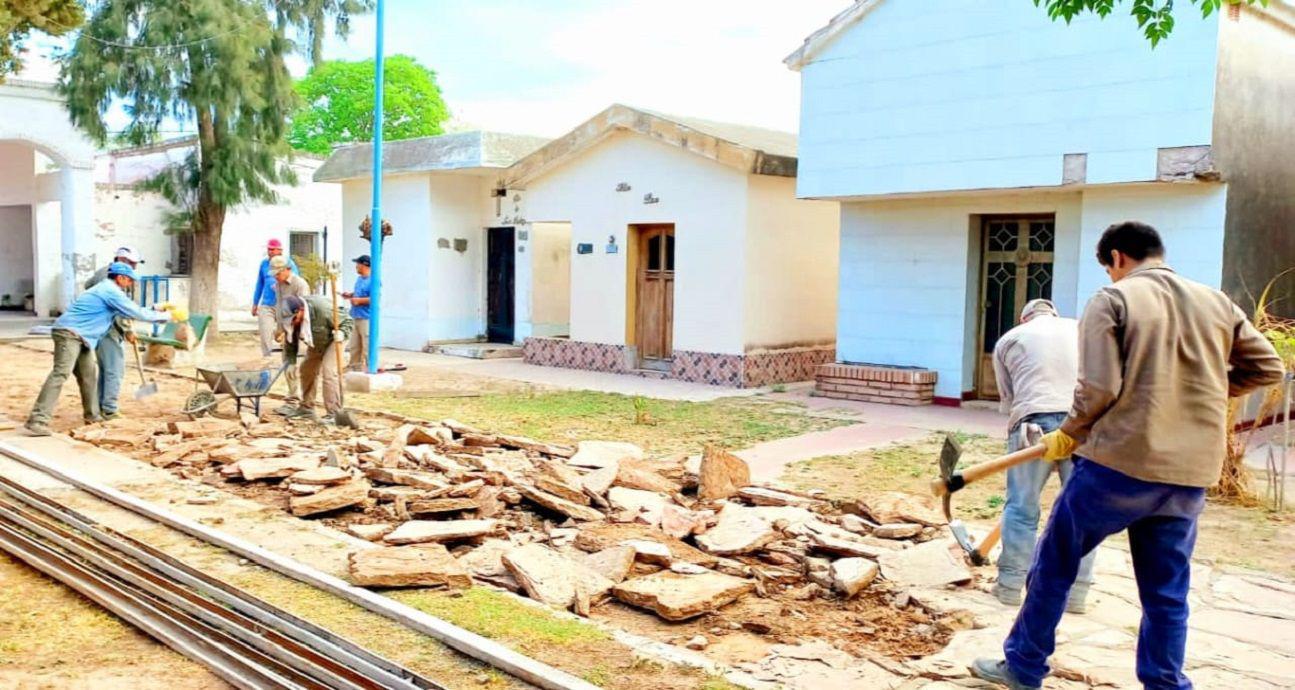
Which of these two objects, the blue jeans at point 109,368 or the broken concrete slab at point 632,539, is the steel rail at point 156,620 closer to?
the broken concrete slab at point 632,539

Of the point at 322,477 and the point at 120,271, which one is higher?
the point at 120,271

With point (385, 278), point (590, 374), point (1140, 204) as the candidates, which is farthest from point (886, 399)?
Result: point (385, 278)

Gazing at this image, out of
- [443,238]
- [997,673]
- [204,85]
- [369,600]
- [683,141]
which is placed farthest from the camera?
[443,238]

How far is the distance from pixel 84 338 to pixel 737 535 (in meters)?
6.99

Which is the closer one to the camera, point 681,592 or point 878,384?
point 681,592

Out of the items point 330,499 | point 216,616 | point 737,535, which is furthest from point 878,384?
point 216,616

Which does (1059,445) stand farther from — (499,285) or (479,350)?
(499,285)

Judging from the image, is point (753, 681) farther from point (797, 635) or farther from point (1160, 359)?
Answer: point (1160, 359)

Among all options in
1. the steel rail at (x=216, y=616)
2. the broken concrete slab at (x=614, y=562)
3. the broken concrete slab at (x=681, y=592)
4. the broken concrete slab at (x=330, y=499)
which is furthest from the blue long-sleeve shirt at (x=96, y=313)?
the broken concrete slab at (x=681, y=592)

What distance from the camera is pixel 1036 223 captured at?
13.0 metres

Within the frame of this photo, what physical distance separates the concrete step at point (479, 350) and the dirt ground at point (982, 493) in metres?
9.70

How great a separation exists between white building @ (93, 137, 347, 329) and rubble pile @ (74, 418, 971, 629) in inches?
727

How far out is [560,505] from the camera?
23.4 ft

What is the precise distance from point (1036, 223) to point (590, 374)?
684 centimetres
